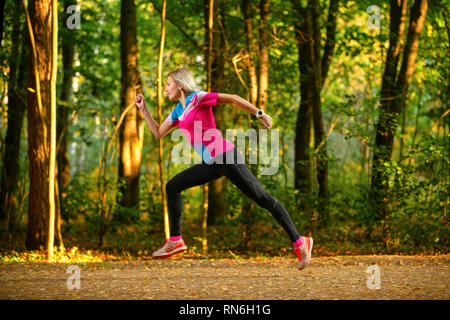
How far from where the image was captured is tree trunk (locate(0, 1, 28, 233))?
1350cm

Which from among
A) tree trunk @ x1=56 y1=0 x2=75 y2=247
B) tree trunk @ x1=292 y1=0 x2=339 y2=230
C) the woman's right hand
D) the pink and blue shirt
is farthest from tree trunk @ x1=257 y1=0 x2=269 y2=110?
the pink and blue shirt

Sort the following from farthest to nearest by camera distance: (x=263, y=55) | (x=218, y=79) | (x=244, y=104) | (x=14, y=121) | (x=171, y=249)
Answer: (x=14, y=121) < (x=218, y=79) < (x=263, y=55) < (x=171, y=249) < (x=244, y=104)

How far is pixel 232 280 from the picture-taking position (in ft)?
21.7

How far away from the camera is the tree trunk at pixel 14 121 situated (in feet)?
44.3

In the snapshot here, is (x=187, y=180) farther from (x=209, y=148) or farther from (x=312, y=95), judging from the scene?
(x=312, y=95)

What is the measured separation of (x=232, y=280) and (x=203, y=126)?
2.18 metres

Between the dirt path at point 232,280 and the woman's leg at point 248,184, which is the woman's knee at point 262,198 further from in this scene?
the dirt path at point 232,280

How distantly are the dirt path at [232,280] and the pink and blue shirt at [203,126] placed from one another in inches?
58.7

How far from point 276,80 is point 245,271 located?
7.51 meters

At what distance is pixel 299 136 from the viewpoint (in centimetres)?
1611

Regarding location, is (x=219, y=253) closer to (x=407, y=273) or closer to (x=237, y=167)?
(x=407, y=273)

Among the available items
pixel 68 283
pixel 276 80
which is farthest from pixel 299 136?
pixel 68 283

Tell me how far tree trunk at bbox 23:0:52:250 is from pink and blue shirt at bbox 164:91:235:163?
451cm

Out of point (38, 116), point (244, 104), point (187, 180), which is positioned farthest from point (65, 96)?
point (244, 104)
